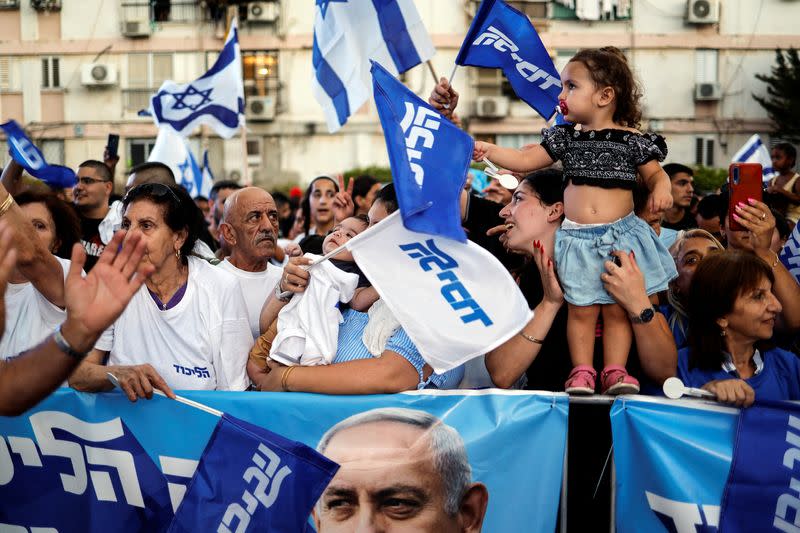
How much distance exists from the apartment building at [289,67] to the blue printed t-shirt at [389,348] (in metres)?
24.9

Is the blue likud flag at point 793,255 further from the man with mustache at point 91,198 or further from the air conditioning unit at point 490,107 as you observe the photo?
the air conditioning unit at point 490,107

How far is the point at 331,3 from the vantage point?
6246 mm

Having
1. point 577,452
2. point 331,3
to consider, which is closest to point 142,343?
point 577,452

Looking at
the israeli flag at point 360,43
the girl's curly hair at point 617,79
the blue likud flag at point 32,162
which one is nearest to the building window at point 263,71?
the blue likud flag at point 32,162

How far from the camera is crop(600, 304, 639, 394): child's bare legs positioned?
3.93m

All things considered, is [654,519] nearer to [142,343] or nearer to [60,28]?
[142,343]

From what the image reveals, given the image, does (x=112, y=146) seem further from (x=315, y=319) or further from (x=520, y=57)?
(x=315, y=319)

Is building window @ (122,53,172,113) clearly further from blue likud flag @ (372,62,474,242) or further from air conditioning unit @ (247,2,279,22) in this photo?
blue likud flag @ (372,62,474,242)

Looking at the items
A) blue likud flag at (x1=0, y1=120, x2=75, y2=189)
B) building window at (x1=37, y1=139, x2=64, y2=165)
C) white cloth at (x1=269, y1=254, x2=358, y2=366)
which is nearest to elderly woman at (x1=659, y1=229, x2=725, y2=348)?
white cloth at (x1=269, y1=254, x2=358, y2=366)

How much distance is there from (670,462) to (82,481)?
2222mm

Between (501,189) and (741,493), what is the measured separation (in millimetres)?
4307

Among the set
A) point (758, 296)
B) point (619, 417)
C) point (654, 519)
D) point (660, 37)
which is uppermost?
point (660, 37)

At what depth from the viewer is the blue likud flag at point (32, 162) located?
22.3ft

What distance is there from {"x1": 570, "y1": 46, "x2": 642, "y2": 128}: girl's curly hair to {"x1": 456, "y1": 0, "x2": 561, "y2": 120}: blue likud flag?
0.87 m
